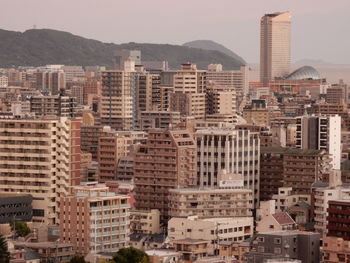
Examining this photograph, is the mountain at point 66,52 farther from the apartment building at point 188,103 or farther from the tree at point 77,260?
the tree at point 77,260

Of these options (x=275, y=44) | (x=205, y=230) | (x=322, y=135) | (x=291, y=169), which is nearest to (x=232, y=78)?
(x=275, y=44)

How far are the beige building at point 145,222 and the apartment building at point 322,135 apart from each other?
12.5 m

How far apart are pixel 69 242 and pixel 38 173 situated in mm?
8616

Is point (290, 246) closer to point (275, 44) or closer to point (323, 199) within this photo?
point (323, 199)

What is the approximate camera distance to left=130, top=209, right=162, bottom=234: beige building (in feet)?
140

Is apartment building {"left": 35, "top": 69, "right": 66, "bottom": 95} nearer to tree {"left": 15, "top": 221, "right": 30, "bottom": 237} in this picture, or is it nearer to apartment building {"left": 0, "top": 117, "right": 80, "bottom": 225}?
apartment building {"left": 0, "top": 117, "right": 80, "bottom": 225}

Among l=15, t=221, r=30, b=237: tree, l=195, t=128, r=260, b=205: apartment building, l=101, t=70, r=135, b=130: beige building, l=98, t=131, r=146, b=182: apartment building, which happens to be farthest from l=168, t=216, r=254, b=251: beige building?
l=101, t=70, r=135, b=130: beige building

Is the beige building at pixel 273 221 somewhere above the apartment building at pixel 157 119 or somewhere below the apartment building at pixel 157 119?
below

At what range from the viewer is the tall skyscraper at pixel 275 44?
15738 centimetres

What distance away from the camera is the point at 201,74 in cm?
7838

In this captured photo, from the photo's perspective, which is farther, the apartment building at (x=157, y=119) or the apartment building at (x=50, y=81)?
the apartment building at (x=50, y=81)

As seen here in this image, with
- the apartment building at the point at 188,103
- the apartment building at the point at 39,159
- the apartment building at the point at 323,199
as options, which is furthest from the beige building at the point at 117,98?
the apartment building at the point at 323,199

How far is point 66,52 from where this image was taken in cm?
17375

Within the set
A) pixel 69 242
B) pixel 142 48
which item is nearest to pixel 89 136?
pixel 69 242
